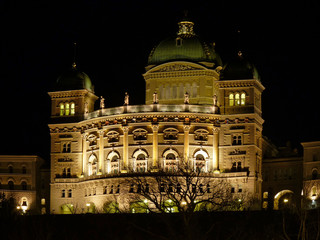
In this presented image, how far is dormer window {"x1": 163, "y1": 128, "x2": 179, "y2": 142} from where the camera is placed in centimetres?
15462

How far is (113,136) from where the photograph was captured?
157 meters

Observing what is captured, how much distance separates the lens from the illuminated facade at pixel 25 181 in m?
170

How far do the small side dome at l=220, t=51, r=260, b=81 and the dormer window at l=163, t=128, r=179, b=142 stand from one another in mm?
10489

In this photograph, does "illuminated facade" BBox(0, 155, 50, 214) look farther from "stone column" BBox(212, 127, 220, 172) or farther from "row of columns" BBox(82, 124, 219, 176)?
"stone column" BBox(212, 127, 220, 172)

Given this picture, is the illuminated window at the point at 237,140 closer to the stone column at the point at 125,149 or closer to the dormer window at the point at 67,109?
Result: the stone column at the point at 125,149

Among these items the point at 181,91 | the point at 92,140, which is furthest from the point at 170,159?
the point at 181,91

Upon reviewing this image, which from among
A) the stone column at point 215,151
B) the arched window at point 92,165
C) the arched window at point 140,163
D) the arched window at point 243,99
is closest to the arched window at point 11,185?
the arched window at point 92,165

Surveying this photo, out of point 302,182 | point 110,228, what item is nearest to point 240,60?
point 302,182

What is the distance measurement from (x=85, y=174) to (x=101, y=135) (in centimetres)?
685

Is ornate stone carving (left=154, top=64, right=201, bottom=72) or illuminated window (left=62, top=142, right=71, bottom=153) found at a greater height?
ornate stone carving (left=154, top=64, right=201, bottom=72)

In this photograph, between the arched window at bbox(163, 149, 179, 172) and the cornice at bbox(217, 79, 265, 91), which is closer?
the arched window at bbox(163, 149, 179, 172)

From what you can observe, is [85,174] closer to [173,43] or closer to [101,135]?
[101,135]

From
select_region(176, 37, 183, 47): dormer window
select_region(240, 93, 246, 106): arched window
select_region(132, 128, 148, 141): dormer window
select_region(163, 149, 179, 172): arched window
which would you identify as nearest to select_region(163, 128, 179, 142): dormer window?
select_region(163, 149, 179, 172): arched window

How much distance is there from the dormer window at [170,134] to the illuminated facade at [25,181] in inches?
993
